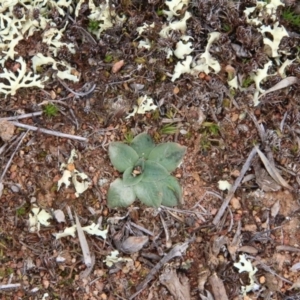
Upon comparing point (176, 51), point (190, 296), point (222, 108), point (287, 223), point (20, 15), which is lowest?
point (190, 296)

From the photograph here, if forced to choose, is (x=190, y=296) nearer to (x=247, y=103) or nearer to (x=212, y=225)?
(x=212, y=225)

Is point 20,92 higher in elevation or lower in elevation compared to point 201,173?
higher

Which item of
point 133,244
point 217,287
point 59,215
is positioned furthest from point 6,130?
point 217,287

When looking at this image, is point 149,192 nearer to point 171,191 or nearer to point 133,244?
point 171,191

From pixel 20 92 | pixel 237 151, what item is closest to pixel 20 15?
pixel 20 92

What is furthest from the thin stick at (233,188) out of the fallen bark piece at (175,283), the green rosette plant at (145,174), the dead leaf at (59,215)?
the dead leaf at (59,215)

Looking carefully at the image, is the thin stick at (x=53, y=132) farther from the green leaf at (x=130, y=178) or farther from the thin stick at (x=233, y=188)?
the thin stick at (x=233, y=188)
